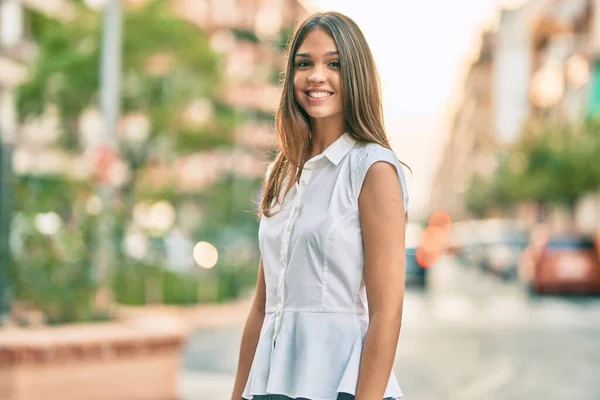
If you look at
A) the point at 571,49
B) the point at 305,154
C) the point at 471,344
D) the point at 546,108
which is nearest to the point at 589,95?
the point at 571,49

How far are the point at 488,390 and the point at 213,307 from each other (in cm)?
1120

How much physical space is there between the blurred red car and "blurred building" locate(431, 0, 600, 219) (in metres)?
7.19

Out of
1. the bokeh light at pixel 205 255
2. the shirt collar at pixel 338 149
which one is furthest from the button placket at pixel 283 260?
the bokeh light at pixel 205 255

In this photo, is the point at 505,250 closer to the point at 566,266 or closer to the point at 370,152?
the point at 566,266

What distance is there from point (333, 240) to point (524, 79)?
10517cm

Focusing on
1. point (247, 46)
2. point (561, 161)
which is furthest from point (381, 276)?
point (247, 46)

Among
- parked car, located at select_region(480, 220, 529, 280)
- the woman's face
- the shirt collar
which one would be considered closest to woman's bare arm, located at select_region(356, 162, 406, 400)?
the shirt collar

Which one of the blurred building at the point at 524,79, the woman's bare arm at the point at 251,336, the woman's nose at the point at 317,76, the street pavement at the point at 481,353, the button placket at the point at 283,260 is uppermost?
the blurred building at the point at 524,79

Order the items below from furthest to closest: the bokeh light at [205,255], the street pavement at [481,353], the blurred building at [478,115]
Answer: the blurred building at [478,115], the bokeh light at [205,255], the street pavement at [481,353]

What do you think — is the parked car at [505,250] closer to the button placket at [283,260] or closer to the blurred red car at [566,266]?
the blurred red car at [566,266]

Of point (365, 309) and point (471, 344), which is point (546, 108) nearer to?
point (471, 344)

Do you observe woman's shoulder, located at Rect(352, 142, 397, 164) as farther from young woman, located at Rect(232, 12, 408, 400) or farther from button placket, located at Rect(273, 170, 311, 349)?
button placket, located at Rect(273, 170, 311, 349)

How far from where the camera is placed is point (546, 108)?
7006cm

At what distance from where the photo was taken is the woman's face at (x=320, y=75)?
2.86 meters
